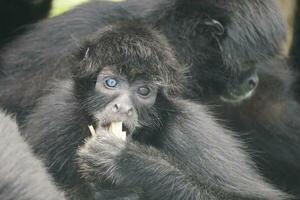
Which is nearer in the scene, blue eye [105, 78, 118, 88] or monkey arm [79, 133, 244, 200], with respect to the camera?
monkey arm [79, 133, 244, 200]

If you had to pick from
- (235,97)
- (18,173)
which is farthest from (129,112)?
(18,173)

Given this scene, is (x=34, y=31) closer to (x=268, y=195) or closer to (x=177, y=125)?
(x=177, y=125)

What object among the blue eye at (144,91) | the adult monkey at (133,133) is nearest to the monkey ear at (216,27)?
the adult monkey at (133,133)

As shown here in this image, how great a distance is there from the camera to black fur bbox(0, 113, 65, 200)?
3.04 m

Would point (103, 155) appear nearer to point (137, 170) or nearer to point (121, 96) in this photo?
point (137, 170)

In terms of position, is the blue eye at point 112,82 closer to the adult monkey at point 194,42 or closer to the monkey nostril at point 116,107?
the monkey nostril at point 116,107

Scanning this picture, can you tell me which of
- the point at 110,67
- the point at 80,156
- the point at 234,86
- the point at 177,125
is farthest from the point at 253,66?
the point at 80,156

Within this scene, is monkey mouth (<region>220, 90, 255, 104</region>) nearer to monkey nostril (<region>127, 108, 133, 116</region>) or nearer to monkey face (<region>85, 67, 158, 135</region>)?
monkey face (<region>85, 67, 158, 135</region>)

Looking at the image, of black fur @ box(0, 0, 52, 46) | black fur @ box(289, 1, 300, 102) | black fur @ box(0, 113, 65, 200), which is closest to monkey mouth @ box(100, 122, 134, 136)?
black fur @ box(0, 113, 65, 200)

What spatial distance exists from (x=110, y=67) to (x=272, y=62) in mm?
2237

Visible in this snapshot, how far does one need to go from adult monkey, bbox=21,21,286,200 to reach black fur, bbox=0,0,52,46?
1510 millimetres

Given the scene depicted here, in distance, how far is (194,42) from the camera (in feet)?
22.9

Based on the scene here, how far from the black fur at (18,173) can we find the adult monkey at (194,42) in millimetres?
3299

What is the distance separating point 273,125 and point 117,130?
8.13 ft
